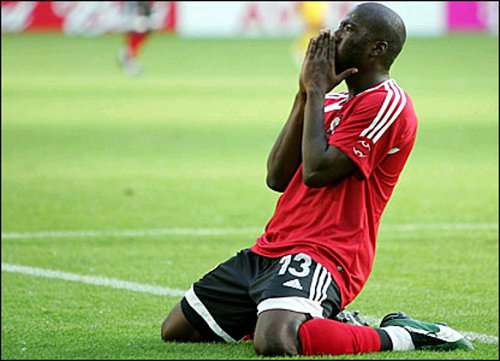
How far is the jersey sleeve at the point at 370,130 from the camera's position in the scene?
4891mm

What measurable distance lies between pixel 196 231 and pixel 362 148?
441cm

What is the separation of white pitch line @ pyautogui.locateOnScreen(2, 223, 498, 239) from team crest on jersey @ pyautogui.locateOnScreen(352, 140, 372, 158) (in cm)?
424

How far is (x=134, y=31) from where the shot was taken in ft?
97.5

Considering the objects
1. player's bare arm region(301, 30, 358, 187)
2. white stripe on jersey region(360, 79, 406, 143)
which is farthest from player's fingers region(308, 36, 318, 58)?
white stripe on jersey region(360, 79, 406, 143)

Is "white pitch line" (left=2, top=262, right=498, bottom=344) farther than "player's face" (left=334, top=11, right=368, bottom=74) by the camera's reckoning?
Yes

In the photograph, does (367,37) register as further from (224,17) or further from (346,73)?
(224,17)

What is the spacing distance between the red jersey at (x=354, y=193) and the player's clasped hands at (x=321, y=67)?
16 cm

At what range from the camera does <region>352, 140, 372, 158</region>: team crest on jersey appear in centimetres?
488

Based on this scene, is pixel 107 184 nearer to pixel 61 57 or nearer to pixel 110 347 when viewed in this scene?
pixel 110 347

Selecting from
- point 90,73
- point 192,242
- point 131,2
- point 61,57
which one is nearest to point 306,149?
point 192,242

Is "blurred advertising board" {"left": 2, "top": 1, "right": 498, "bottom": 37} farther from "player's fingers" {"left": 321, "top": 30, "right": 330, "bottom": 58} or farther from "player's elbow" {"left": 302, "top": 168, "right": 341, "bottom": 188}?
"player's elbow" {"left": 302, "top": 168, "right": 341, "bottom": 188}

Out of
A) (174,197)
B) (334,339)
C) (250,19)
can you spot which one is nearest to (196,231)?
(174,197)

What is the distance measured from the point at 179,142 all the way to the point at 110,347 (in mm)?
10518

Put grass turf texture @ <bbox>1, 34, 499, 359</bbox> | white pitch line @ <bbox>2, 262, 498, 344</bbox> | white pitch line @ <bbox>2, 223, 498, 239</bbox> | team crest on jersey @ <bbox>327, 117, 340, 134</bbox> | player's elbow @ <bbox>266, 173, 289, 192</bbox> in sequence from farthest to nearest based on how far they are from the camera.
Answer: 1. white pitch line @ <bbox>2, 223, 498, 239</bbox>
2. white pitch line @ <bbox>2, 262, 498, 344</bbox>
3. grass turf texture @ <bbox>1, 34, 499, 359</bbox>
4. player's elbow @ <bbox>266, 173, 289, 192</bbox>
5. team crest on jersey @ <bbox>327, 117, 340, 134</bbox>
